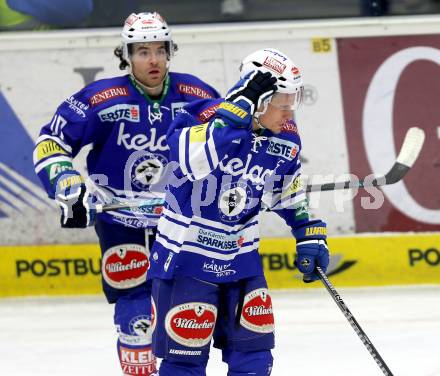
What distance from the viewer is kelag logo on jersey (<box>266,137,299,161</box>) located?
148 inches

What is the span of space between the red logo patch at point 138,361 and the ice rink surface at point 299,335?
421mm

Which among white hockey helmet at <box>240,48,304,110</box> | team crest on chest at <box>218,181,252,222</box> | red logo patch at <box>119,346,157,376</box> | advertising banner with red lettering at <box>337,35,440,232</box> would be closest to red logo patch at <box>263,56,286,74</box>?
A: white hockey helmet at <box>240,48,304,110</box>

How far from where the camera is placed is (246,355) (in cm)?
380

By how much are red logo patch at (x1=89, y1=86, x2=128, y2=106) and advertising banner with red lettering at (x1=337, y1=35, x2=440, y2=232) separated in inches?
79.6

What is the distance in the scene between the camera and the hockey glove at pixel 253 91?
352 centimetres

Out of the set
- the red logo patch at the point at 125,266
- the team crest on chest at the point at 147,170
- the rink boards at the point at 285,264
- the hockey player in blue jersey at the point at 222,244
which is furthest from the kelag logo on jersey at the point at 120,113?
the rink boards at the point at 285,264

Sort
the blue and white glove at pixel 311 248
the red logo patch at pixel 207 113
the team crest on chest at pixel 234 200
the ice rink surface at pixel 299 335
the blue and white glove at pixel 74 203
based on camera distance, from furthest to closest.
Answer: the ice rink surface at pixel 299 335
the blue and white glove at pixel 74 203
the blue and white glove at pixel 311 248
the red logo patch at pixel 207 113
the team crest on chest at pixel 234 200

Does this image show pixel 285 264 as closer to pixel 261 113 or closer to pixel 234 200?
pixel 234 200

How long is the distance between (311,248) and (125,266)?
936mm

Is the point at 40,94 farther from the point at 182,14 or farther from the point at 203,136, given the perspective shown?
the point at 203,136

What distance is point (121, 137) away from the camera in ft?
15.3

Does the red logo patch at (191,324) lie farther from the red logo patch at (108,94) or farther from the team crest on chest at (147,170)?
the red logo patch at (108,94)

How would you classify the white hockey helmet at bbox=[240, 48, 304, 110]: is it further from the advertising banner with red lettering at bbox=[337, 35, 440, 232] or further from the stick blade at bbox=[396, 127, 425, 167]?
the advertising banner with red lettering at bbox=[337, 35, 440, 232]

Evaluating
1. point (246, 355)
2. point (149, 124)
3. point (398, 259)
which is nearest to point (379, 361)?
point (246, 355)
